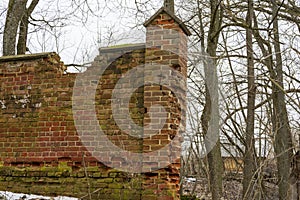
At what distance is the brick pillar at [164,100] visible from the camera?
4875mm

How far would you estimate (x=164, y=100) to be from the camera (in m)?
5.03

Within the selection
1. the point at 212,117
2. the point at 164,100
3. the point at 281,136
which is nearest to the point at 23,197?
the point at 164,100

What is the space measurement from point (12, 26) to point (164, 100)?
690 centimetres

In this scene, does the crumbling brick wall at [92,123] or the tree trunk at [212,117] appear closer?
the crumbling brick wall at [92,123]

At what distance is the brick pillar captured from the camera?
4.88m

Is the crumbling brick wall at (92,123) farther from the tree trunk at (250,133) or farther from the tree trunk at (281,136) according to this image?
the tree trunk at (281,136)

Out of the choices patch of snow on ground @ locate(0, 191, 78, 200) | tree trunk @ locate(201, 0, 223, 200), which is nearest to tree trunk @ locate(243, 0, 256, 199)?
tree trunk @ locate(201, 0, 223, 200)

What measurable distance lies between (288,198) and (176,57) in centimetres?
517

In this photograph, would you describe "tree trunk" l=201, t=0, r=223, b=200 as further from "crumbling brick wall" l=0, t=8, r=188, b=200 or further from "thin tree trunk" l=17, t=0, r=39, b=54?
"thin tree trunk" l=17, t=0, r=39, b=54

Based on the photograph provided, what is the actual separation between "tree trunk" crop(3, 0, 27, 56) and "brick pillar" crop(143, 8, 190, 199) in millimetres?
6290

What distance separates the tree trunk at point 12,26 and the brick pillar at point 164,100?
629 cm

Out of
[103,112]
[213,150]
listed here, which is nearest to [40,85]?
[103,112]

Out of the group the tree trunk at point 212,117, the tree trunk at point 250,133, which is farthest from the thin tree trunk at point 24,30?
the tree trunk at point 250,133

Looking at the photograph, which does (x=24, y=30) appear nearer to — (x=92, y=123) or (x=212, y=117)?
(x=212, y=117)
